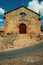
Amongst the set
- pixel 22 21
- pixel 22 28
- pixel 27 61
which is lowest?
pixel 27 61

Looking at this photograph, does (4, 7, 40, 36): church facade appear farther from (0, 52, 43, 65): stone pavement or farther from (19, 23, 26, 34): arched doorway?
(0, 52, 43, 65): stone pavement

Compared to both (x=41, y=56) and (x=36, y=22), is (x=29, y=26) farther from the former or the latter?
(x=41, y=56)

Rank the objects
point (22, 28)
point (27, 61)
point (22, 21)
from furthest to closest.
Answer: point (22, 28) → point (22, 21) → point (27, 61)

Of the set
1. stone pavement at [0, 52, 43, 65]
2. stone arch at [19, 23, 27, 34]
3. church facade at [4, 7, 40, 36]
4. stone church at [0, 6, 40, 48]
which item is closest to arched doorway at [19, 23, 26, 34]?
stone arch at [19, 23, 27, 34]

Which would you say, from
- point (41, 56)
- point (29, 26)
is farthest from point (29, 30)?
point (41, 56)

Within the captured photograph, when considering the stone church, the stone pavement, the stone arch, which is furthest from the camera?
the stone arch

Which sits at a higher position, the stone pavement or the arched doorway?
the arched doorway

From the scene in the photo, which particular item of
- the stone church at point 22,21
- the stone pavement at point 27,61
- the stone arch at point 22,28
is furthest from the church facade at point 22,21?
the stone pavement at point 27,61

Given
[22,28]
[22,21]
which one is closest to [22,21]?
[22,21]

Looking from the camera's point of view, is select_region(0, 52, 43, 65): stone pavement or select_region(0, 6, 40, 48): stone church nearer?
select_region(0, 52, 43, 65): stone pavement

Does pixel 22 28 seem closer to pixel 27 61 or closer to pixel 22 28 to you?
pixel 22 28

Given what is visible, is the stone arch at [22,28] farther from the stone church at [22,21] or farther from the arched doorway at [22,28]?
the stone church at [22,21]

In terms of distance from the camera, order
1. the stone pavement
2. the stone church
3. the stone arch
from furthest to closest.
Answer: the stone arch < the stone church < the stone pavement

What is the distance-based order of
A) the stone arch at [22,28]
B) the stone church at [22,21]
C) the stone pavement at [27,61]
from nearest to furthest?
the stone pavement at [27,61]
the stone church at [22,21]
the stone arch at [22,28]
